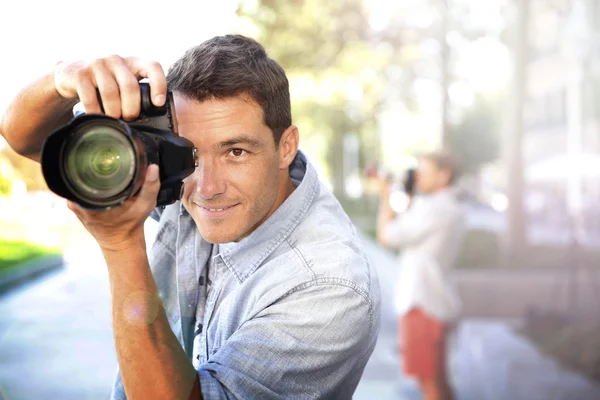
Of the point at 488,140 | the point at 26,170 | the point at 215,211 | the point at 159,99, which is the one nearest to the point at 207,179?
the point at 215,211

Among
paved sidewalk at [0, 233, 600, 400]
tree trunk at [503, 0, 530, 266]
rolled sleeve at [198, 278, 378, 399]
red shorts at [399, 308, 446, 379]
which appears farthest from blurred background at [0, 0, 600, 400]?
rolled sleeve at [198, 278, 378, 399]

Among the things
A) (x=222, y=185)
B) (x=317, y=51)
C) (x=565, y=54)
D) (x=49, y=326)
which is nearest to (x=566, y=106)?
(x=565, y=54)

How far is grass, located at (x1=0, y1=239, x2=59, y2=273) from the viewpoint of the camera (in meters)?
1.32

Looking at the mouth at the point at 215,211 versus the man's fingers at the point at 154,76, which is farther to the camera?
the mouth at the point at 215,211

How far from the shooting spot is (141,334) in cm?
74

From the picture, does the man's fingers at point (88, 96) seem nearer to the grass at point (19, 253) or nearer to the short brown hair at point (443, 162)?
the grass at point (19, 253)

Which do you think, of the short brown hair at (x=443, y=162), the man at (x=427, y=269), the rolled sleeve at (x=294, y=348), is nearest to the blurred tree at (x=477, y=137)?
the short brown hair at (x=443, y=162)

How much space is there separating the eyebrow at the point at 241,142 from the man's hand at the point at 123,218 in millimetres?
173

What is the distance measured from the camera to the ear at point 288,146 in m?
0.97

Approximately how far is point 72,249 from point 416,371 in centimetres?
175

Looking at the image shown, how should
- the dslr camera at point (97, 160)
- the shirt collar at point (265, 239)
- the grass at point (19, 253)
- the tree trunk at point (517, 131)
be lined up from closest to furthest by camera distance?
the dslr camera at point (97, 160), the shirt collar at point (265, 239), the grass at point (19, 253), the tree trunk at point (517, 131)

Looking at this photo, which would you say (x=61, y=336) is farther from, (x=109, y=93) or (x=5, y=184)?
(x=109, y=93)

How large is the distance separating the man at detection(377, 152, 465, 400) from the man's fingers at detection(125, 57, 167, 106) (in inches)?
82.4

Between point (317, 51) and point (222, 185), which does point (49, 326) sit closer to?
point (222, 185)
